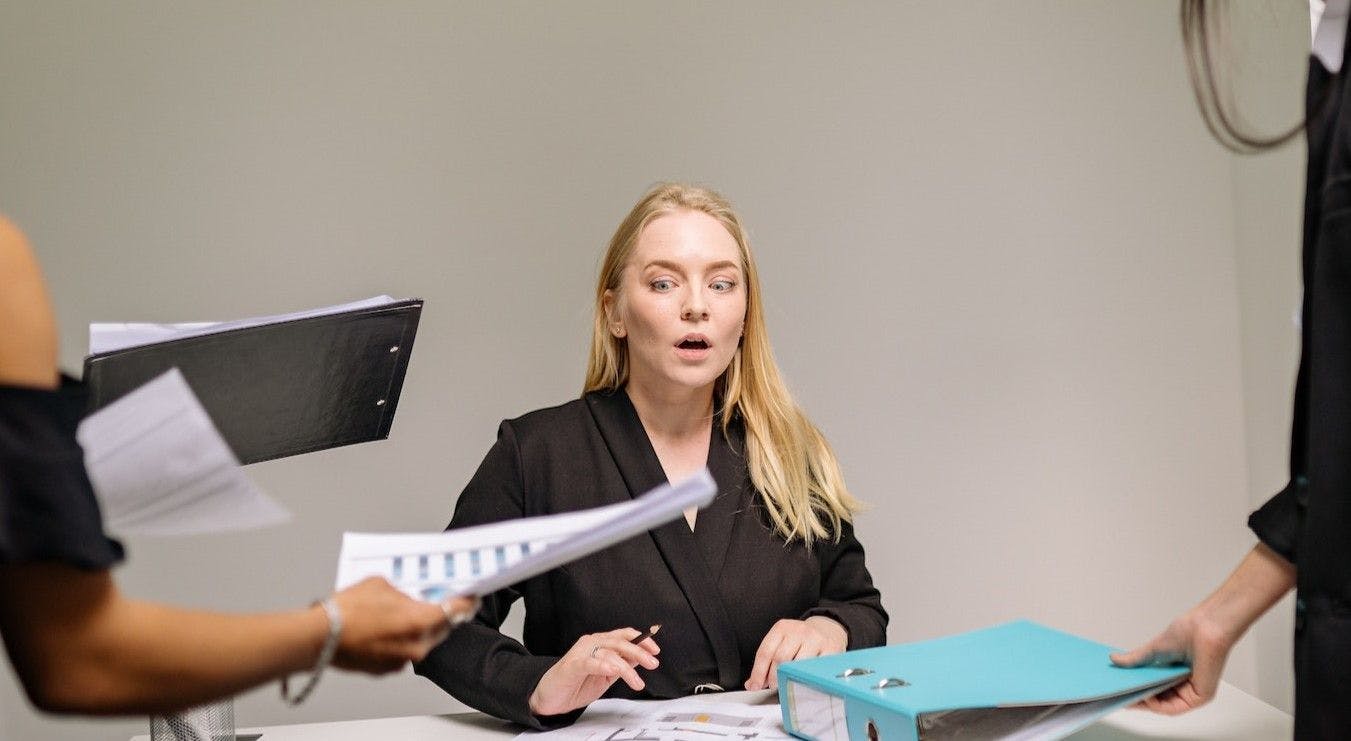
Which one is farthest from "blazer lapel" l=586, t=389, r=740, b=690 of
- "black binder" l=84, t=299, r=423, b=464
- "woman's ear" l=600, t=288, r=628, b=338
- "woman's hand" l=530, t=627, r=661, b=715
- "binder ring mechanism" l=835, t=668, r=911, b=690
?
"black binder" l=84, t=299, r=423, b=464

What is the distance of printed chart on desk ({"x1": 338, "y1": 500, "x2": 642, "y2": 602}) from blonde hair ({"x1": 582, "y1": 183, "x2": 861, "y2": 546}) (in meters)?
1.14

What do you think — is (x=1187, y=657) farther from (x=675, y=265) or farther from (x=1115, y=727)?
(x=675, y=265)

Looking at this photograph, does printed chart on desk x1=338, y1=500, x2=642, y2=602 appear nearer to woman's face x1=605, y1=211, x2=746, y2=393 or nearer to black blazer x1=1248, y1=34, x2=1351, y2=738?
black blazer x1=1248, y1=34, x2=1351, y2=738

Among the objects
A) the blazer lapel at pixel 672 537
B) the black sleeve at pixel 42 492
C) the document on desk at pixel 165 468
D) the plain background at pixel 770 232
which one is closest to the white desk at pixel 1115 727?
the blazer lapel at pixel 672 537

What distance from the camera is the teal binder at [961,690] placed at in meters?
1.38

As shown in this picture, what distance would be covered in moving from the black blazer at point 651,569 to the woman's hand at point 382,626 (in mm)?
951

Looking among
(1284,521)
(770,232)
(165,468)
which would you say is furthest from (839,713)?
(770,232)

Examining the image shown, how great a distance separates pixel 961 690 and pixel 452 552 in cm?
66

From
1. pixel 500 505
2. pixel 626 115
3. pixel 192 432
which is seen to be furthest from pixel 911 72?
pixel 192 432

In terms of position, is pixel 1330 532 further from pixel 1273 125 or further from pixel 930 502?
pixel 930 502

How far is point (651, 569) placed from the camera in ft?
6.68

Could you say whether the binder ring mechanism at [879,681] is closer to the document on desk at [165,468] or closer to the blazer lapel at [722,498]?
the blazer lapel at [722,498]

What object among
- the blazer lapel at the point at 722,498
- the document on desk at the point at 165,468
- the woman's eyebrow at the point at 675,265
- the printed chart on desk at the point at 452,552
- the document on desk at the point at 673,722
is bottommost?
the document on desk at the point at 673,722

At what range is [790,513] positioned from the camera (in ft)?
7.03
